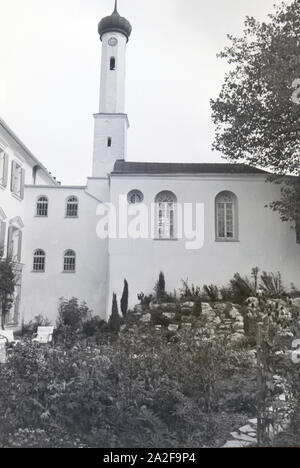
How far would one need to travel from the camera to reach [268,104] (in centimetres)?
1420

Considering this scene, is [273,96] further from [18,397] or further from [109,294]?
[18,397]

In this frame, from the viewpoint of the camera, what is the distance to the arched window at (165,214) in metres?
17.2

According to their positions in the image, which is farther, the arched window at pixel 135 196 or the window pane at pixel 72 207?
the window pane at pixel 72 207

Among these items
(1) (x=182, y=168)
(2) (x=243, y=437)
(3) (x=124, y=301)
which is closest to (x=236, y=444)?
(2) (x=243, y=437)

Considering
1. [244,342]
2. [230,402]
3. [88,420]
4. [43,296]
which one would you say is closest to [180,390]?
[230,402]

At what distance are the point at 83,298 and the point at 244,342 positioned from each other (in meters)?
9.24

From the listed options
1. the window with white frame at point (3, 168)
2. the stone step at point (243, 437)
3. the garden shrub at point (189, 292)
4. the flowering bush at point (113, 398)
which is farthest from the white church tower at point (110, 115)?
the stone step at point (243, 437)

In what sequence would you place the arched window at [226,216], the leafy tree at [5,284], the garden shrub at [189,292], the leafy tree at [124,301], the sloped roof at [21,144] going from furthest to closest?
1. the arched window at [226,216]
2. the leafy tree at [124,301]
3. the sloped roof at [21,144]
4. the garden shrub at [189,292]
5. the leafy tree at [5,284]

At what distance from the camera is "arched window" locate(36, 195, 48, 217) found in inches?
760

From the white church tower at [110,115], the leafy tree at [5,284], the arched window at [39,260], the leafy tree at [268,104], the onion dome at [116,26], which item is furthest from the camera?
the white church tower at [110,115]

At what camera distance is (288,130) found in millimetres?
14438

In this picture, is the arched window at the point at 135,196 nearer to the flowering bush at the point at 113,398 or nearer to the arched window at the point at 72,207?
the arched window at the point at 72,207

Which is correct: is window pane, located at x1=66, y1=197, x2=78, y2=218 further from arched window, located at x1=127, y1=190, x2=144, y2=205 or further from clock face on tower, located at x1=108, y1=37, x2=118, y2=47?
clock face on tower, located at x1=108, y1=37, x2=118, y2=47

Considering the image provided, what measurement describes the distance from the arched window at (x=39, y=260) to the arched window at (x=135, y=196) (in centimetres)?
461
